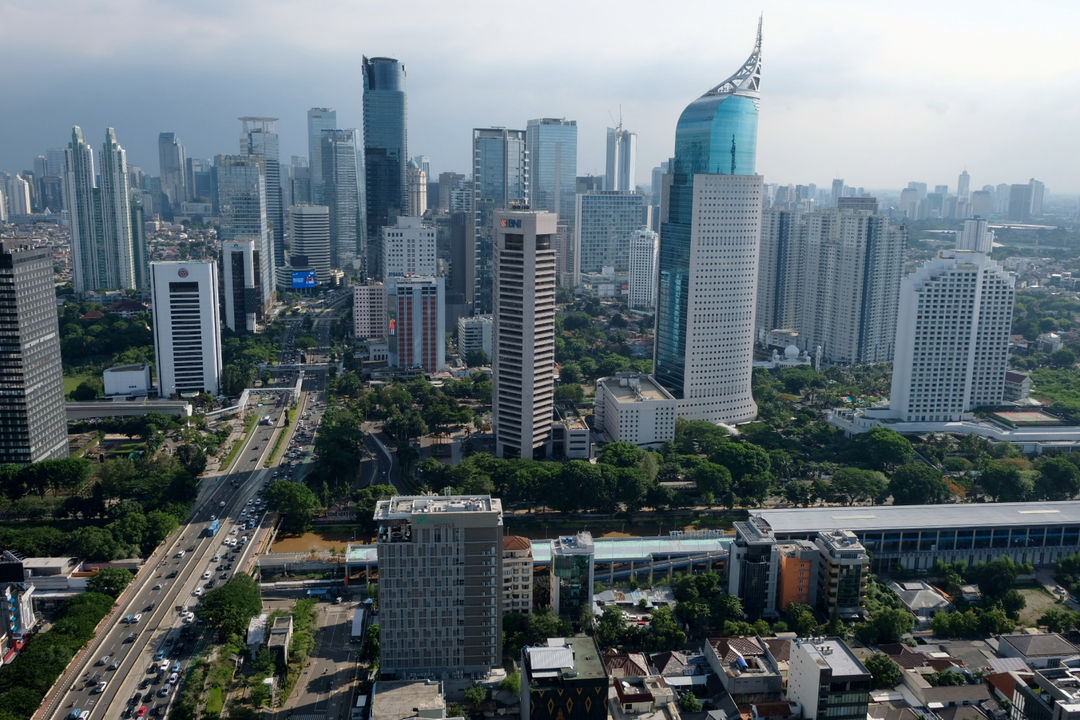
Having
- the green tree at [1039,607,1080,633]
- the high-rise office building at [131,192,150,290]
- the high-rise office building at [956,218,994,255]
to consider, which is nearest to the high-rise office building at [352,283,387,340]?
the high-rise office building at [131,192,150,290]

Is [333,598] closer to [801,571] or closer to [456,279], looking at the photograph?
[801,571]

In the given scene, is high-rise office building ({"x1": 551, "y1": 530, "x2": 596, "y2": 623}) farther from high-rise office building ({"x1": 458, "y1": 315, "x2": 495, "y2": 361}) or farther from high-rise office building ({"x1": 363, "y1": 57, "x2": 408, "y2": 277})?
high-rise office building ({"x1": 363, "y1": 57, "x2": 408, "y2": 277})

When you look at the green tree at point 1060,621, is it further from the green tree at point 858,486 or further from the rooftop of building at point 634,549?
the rooftop of building at point 634,549

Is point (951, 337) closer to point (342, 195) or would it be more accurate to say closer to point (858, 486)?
point (858, 486)

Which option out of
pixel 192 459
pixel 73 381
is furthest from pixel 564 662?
pixel 73 381

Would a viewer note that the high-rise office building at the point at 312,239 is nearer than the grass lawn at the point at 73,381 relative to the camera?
No

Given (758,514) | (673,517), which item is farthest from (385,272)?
(758,514)

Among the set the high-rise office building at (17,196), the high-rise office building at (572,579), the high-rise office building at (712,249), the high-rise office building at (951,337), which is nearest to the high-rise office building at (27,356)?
the high-rise office building at (572,579)
